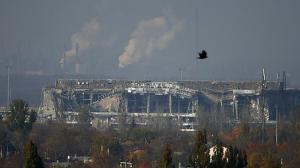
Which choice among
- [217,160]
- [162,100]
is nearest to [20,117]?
[217,160]

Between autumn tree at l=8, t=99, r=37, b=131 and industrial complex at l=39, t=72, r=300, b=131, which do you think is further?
industrial complex at l=39, t=72, r=300, b=131

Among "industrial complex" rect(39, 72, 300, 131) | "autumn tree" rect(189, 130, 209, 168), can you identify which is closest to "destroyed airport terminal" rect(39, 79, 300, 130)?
"industrial complex" rect(39, 72, 300, 131)

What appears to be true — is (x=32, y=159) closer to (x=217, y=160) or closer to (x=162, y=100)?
(x=217, y=160)

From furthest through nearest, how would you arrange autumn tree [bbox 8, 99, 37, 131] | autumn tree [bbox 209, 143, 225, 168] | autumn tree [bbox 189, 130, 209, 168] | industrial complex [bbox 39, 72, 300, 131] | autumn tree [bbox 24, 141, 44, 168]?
industrial complex [bbox 39, 72, 300, 131] < autumn tree [bbox 8, 99, 37, 131] < autumn tree [bbox 209, 143, 225, 168] < autumn tree [bbox 189, 130, 209, 168] < autumn tree [bbox 24, 141, 44, 168]

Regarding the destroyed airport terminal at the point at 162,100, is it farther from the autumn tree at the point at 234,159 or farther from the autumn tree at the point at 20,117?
the autumn tree at the point at 234,159

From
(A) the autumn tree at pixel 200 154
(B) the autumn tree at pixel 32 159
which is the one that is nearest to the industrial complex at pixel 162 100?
(A) the autumn tree at pixel 200 154

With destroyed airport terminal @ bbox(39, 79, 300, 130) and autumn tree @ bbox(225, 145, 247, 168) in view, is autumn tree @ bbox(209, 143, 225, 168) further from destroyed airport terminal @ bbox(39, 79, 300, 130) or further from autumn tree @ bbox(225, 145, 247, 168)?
destroyed airport terminal @ bbox(39, 79, 300, 130)

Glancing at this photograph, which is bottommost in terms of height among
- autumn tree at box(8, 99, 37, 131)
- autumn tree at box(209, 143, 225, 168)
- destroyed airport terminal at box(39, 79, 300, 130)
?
autumn tree at box(209, 143, 225, 168)
